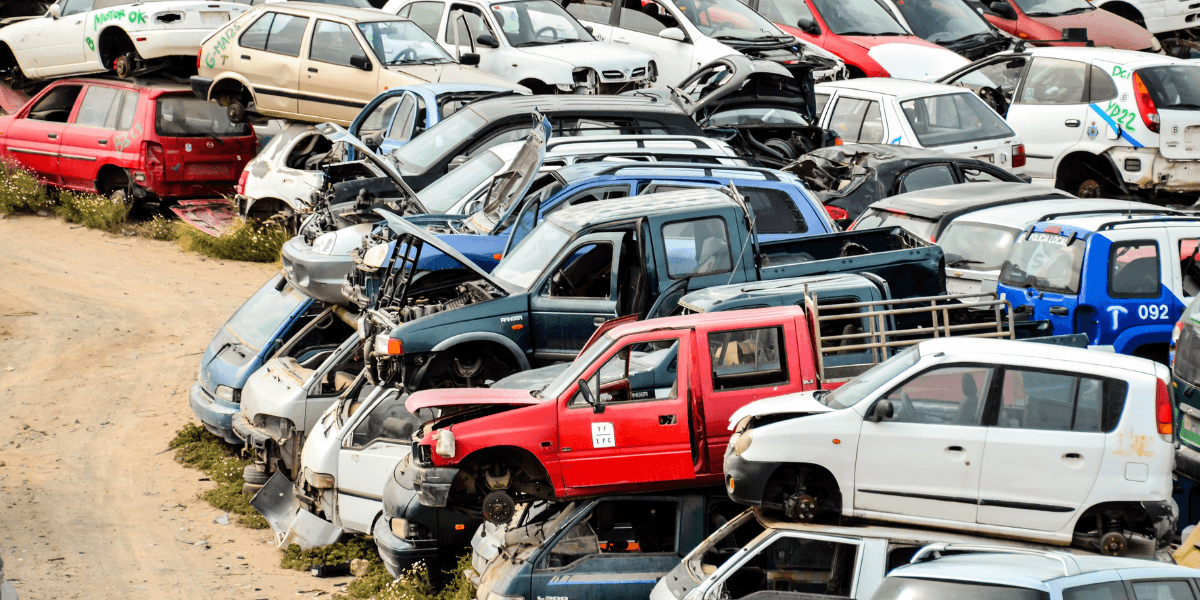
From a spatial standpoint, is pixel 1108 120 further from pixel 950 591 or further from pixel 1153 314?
pixel 950 591

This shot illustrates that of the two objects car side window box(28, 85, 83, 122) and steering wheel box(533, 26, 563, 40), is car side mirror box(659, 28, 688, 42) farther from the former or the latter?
car side window box(28, 85, 83, 122)

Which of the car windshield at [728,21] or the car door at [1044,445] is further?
the car windshield at [728,21]

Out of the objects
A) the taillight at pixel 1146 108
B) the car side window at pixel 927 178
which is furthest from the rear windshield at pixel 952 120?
the car side window at pixel 927 178

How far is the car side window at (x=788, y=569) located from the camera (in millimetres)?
6898

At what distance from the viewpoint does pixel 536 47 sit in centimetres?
1744

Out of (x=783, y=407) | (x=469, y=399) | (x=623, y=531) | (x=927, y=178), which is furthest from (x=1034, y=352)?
(x=927, y=178)

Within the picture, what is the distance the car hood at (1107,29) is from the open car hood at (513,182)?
38.0 feet

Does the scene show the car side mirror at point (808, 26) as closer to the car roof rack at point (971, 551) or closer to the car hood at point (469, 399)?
the car hood at point (469, 399)

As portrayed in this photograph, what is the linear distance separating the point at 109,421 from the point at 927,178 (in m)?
8.47

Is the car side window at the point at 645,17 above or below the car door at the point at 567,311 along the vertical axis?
above

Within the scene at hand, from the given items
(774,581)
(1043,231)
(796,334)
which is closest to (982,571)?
(774,581)

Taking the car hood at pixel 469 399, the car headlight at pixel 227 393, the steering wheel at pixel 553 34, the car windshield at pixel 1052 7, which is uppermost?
the steering wheel at pixel 553 34

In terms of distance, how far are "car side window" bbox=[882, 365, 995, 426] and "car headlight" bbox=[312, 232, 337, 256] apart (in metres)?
5.84

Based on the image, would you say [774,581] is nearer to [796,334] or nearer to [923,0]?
[796,334]
